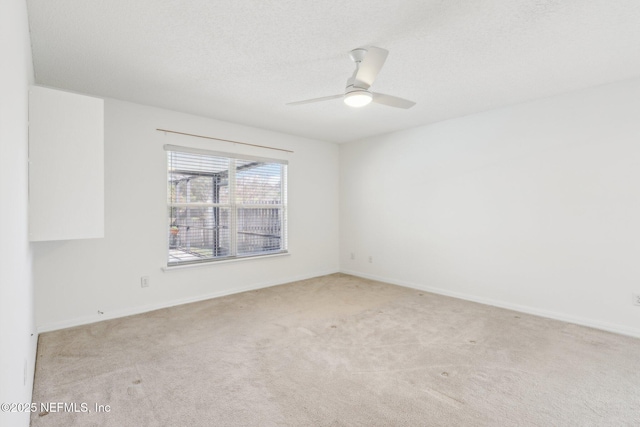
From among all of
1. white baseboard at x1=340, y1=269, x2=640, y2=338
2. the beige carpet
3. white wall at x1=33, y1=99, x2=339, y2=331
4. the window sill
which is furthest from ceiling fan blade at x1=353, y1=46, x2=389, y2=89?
white baseboard at x1=340, y1=269, x2=640, y2=338

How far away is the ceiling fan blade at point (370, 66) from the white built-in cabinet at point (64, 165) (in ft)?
6.79

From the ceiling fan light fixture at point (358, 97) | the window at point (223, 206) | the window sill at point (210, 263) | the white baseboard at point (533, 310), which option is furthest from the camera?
the window at point (223, 206)

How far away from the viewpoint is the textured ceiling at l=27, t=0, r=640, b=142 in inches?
78.4

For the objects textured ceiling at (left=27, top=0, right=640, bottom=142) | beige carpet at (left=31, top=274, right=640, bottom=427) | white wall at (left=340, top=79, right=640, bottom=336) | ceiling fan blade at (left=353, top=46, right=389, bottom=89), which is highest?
textured ceiling at (left=27, top=0, right=640, bottom=142)

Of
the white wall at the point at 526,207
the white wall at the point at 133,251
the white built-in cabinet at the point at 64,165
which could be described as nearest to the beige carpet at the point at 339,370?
the white wall at the point at 133,251

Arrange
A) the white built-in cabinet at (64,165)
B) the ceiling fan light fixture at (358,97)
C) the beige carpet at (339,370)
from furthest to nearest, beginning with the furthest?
1. the ceiling fan light fixture at (358,97)
2. the white built-in cabinet at (64,165)
3. the beige carpet at (339,370)

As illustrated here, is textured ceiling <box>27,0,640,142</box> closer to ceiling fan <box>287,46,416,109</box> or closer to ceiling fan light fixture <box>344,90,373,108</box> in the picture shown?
ceiling fan <box>287,46,416,109</box>

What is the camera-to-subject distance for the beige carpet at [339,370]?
1893 millimetres

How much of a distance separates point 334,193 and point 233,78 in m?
3.29

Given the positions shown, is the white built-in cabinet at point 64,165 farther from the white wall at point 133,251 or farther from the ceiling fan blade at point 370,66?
the ceiling fan blade at point 370,66

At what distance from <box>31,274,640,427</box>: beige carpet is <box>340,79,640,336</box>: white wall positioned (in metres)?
0.45

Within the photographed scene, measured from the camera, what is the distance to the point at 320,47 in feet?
7.91

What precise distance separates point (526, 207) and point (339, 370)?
9.67 feet

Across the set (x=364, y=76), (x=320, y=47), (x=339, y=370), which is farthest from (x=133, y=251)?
(x=364, y=76)
